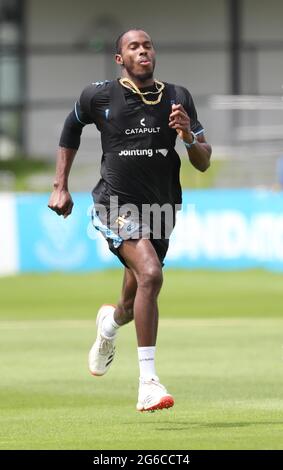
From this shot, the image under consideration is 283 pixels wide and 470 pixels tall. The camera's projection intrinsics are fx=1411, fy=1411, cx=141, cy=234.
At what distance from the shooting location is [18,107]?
38.7 meters

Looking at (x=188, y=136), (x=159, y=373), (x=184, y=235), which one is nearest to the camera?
(x=188, y=136)

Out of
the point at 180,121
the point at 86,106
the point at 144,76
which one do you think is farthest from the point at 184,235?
the point at 180,121

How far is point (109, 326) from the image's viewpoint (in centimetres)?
1093

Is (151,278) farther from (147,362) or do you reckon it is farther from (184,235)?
(184,235)

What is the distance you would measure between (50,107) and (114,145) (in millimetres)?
28553

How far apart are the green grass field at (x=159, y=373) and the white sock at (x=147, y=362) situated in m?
0.31

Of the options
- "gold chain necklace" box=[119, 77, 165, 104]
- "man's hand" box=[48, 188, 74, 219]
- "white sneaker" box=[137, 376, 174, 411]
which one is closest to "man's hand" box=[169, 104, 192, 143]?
"gold chain necklace" box=[119, 77, 165, 104]

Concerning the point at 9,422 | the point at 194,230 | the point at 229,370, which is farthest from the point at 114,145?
the point at 194,230

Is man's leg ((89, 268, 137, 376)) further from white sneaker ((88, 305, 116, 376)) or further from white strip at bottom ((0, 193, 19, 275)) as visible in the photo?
white strip at bottom ((0, 193, 19, 275))

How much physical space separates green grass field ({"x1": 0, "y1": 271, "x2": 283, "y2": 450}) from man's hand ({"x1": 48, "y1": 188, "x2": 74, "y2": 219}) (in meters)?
1.42

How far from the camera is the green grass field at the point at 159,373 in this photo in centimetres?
872

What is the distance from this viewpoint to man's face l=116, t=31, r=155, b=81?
389 inches

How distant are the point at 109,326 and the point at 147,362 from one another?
1443 millimetres

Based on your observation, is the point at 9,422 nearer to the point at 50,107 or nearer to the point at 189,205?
the point at 189,205
